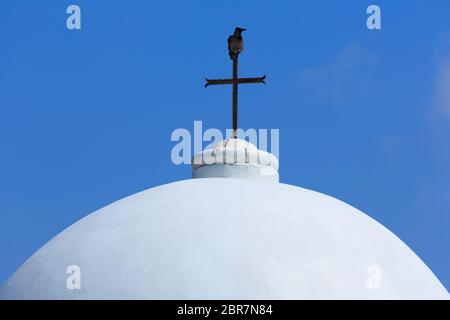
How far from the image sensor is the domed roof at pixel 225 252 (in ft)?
26.7

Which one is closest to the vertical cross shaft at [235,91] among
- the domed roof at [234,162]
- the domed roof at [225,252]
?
the domed roof at [234,162]

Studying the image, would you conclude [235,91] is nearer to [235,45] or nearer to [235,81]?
[235,81]

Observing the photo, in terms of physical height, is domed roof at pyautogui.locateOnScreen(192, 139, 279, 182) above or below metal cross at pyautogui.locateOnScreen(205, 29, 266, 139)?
below

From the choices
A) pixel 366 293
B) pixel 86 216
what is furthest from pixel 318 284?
pixel 86 216

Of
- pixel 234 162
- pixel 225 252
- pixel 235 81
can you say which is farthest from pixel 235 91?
pixel 225 252

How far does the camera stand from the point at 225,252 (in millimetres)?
8305

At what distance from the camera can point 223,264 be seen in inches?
322

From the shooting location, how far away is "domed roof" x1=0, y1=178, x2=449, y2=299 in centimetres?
813

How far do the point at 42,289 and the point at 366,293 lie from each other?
306 centimetres

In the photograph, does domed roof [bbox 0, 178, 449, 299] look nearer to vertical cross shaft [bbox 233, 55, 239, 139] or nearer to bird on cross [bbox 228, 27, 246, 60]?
vertical cross shaft [bbox 233, 55, 239, 139]

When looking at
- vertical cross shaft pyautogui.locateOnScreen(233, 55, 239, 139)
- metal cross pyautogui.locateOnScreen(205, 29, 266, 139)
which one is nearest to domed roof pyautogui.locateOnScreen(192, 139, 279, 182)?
vertical cross shaft pyautogui.locateOnScreen(233, 55, 239, 139)

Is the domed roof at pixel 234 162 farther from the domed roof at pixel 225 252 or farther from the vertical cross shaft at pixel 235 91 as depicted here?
the domed roof at pixel 225 252

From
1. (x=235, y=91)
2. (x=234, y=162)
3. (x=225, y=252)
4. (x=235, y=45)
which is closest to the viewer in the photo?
(x=225, y=252)

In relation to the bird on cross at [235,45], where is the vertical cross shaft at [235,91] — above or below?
below
